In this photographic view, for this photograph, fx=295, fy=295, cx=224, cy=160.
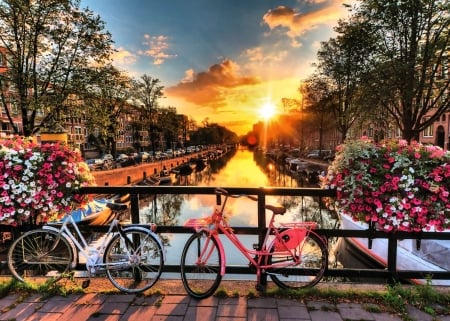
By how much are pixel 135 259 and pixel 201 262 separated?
75cm

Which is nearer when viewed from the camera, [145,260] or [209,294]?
[209,294]

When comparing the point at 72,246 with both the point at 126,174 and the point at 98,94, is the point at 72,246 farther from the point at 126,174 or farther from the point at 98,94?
the point at 126,174

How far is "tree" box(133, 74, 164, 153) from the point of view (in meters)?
42.0

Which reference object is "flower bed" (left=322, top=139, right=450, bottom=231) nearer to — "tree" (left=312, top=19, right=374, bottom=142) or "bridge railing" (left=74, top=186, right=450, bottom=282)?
"bridge railing" (left=74, top=186, right=450, bottom=282)

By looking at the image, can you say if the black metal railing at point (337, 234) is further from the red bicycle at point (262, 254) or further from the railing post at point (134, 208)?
the red bicycle at point (262, 254)

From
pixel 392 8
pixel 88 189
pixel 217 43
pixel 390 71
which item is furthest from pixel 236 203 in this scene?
pixel 88 189

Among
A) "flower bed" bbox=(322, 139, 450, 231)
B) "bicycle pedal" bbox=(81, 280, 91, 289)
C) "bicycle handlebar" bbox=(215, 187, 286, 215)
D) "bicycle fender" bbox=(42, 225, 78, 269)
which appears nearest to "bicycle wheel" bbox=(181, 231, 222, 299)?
"bicycle handlebar" bbox=(215, 187, 286, 215)

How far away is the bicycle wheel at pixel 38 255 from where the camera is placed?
3.35 meters

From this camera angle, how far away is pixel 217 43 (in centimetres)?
1560

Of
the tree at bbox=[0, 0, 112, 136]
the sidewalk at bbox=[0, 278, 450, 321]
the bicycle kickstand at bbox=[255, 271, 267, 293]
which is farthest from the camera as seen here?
the tree at bbox=[0, 0, 112, 136]

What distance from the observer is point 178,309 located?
2807mm

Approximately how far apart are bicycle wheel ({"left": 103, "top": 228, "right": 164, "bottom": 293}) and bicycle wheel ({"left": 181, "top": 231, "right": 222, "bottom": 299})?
0.97 ft

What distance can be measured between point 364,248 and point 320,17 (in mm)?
8966

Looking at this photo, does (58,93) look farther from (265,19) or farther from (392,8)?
(392,8)
